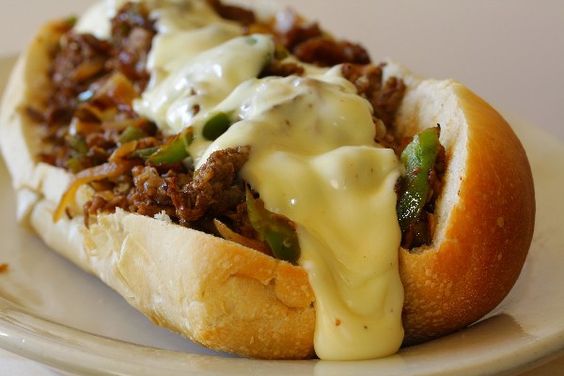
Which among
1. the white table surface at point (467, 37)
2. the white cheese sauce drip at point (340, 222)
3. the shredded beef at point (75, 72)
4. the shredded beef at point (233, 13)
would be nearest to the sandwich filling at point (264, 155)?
the white cheese sauce drip at point (340, 222)

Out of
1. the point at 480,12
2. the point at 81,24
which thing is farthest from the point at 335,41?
the point at 480,12

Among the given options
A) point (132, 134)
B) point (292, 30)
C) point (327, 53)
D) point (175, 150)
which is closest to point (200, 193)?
point (175, 150)

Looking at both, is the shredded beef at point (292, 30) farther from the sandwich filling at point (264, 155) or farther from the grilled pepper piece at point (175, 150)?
the grilled pepper piece at point (175, 150)

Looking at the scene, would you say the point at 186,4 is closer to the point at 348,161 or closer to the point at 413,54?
the point at 348,161

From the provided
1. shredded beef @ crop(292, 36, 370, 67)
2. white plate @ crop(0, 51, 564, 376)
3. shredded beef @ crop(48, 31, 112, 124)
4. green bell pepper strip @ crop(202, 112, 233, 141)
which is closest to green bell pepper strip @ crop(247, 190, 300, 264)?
white plate @ crop(0, 51, 564, 376)

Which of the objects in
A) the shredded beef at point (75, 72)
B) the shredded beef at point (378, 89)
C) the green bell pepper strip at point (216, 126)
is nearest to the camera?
the green bell pepper strip at point (216, 126)
